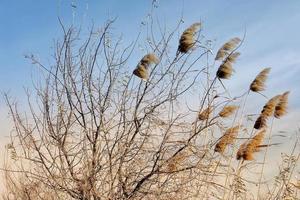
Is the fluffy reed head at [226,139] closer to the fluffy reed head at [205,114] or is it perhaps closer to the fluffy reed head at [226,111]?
the fluffy reed head at [226,111]

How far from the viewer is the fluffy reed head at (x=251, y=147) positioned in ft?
22.6

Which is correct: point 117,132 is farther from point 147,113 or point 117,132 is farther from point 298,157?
point 298,157

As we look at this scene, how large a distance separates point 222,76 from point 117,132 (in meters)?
1.46

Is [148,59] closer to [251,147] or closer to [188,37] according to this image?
[188,37]

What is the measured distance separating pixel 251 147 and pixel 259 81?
86 cm

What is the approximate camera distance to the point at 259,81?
7.13m

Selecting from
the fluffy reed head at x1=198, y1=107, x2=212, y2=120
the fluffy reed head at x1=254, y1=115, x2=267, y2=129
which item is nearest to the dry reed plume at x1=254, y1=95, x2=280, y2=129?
the fluffy reed head at x1=254, y1=115, x2=267, y2=129

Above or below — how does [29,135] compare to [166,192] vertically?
above

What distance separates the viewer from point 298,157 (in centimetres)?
751

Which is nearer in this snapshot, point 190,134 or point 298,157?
point 190,134

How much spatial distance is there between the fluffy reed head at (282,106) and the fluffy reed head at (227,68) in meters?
1.03

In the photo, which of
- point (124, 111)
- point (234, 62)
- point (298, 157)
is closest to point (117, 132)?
point (124, 111)

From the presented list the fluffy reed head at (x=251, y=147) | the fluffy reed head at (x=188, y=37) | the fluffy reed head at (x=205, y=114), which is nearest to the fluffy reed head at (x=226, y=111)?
the fluffy reed head at (x=205, y=114)

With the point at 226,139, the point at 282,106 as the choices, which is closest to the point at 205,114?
the point at 226,139
